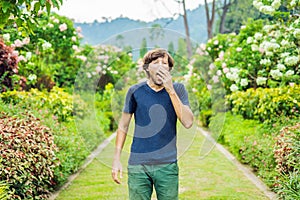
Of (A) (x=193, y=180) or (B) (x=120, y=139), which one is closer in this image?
(B) (x=120, y=139)

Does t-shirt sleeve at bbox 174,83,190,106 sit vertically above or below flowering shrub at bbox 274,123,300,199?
above

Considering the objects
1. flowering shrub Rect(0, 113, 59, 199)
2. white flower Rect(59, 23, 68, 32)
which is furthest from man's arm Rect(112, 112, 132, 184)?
white flower Rect(59, 23, 68, 32)

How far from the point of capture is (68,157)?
5.85m

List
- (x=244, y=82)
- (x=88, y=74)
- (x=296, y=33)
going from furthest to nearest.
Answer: (x=88, y=74) < (x=244, y=82) < (x=296, y=33)

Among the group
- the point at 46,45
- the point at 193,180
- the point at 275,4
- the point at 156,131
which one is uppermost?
the point at 275,4

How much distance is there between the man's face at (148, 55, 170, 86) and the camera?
2.62m

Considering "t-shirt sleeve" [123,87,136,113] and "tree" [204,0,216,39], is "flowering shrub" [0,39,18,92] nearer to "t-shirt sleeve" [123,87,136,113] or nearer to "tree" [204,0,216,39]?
"t-shirt sleeve" [123,87,136,113]

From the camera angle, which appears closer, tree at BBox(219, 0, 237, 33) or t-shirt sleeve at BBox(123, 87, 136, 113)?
t-shirt sleeve at BBox(123, 87, 136, 113)

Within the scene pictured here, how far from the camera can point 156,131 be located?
2621 mm

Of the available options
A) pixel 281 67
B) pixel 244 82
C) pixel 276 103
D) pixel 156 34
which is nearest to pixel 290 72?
pixel 281 67

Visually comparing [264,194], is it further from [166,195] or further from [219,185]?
[166,195]

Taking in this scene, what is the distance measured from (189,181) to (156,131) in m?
3.41

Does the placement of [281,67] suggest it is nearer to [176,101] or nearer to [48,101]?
[48,101]

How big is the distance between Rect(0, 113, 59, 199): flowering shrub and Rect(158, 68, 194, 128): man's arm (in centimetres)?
172
